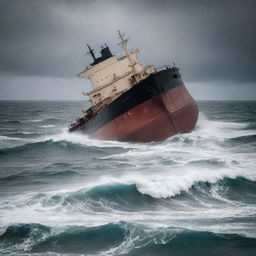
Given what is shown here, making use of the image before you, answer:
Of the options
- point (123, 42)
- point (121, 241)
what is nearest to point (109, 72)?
point (123, 42)

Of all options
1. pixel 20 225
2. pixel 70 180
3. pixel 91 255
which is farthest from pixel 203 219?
pixel 70 180

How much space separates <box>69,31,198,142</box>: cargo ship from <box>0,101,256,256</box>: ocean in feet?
5.35

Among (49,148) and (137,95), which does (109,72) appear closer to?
(137,95)

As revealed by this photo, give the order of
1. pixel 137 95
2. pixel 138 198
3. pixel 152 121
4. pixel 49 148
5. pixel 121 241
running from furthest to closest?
pixel 49 148 < pixel 152 121 < pixel 137 95 < pixel 138 198 < pixel 121 241

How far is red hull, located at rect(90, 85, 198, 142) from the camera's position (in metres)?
25.5

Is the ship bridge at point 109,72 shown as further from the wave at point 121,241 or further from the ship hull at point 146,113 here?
the wave at point 121,241

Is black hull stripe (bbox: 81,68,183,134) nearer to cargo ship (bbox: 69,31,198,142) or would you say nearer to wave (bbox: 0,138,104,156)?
cargo ship (bbox: 69,31,198,142)

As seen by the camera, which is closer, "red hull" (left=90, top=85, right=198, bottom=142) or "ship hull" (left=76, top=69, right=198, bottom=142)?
"ship hull" (left=76, top=69, right=198, bottom=142)

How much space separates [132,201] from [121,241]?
162 inches

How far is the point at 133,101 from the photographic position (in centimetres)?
2534

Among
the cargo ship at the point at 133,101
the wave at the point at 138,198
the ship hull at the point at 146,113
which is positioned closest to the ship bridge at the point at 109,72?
the cargo ship at the point at 133,101

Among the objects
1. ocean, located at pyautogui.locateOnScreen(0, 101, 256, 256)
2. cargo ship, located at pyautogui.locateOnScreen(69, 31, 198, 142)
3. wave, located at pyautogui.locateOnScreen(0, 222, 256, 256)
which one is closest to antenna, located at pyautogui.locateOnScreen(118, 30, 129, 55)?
cargo ship, located at pyautogui.locateOnScreen(69, 31, 198, 142)

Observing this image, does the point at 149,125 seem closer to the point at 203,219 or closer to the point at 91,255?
the point at 203,219

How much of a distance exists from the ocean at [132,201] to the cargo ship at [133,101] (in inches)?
64.2
